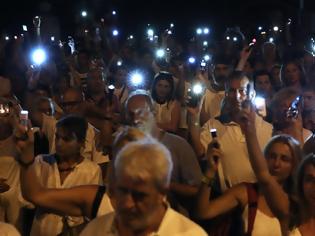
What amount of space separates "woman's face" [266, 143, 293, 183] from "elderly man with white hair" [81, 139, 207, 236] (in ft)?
5.41

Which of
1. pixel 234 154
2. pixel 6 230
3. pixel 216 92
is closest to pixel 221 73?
pixel 216 92

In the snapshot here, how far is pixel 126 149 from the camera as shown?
9.93 ft

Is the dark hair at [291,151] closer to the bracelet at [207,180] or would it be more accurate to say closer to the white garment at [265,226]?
the white garment at [265,226]

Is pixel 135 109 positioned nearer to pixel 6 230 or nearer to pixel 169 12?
pixel 6 230

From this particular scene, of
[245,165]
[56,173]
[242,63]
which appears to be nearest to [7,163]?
[56,173]

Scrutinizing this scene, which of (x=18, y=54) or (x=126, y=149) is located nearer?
(x=126, y=149)

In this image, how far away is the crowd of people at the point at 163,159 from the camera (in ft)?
10.2

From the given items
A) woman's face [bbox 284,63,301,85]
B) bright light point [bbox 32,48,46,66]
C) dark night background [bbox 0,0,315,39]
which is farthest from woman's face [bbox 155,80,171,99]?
dark night background [bbox 0,0,315,39]

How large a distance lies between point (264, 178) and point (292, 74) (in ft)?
11.2

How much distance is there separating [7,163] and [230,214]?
1.92 metres

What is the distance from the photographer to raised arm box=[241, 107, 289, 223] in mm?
4297

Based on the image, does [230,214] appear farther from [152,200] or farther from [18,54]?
[18,54]

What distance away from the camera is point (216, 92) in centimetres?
746

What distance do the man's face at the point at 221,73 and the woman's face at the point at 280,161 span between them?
282cm
